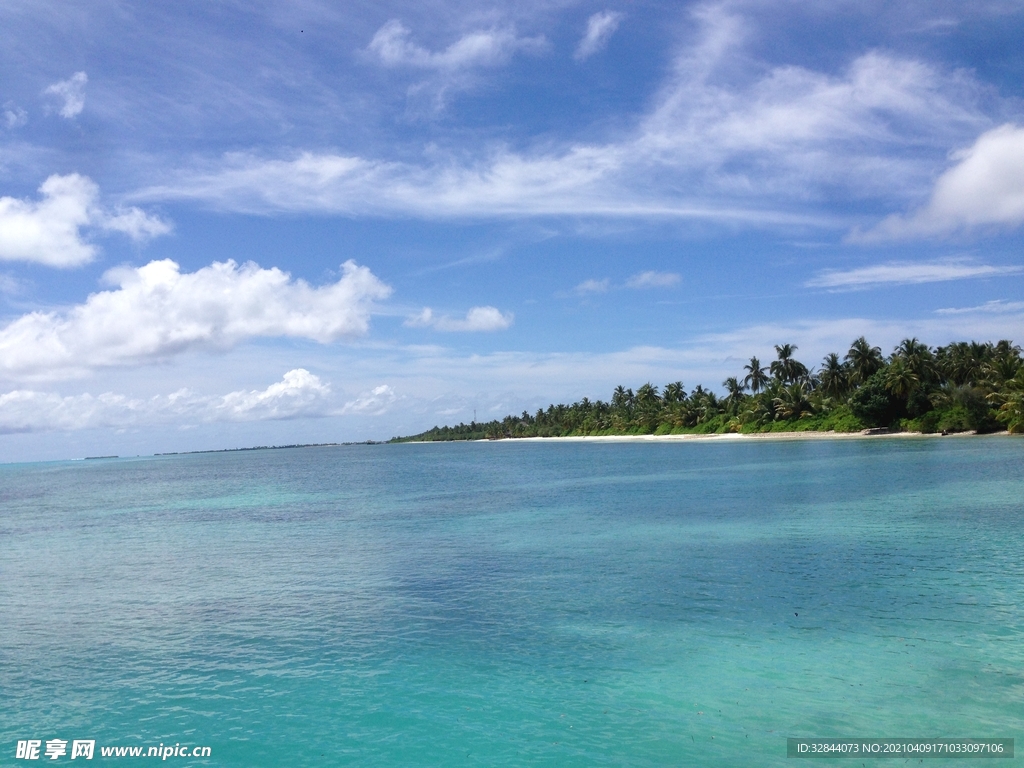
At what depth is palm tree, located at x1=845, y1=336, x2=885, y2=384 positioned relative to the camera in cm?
9912

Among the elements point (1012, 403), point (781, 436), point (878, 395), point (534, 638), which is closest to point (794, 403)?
point (781, 436)

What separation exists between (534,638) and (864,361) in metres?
99.5

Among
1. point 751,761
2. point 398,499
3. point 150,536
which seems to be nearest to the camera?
point 751,761

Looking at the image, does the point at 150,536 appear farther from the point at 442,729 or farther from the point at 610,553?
the point at 442,729

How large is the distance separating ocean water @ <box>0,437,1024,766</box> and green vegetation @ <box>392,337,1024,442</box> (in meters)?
58.7

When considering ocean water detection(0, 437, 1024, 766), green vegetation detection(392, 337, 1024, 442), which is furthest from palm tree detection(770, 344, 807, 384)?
ocean water detection(0, 437, 1024, 766)

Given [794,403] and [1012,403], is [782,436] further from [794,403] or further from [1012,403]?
[1012,403]

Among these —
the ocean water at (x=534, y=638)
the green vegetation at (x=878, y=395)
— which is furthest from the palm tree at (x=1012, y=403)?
the ocean water at (x=534, y=638)

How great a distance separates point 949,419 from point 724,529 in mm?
72696

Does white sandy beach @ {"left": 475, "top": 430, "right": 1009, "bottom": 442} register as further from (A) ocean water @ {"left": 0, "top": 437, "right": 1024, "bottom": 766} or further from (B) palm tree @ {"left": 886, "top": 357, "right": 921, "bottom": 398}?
(A) ocean water @ {"left": 0, "top": 437, "right": 1024, "bottom": 766}

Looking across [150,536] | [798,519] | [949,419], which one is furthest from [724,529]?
[949,419]

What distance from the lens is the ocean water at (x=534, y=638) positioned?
9781mm

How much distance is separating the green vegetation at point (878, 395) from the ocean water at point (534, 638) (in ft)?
192

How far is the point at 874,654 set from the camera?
11945 mm
